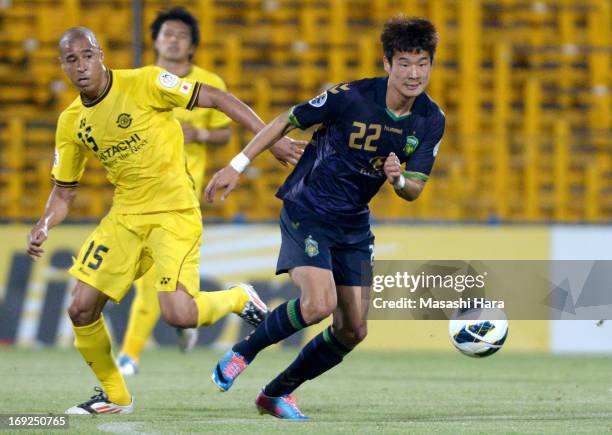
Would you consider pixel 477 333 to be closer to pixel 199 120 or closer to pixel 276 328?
pixel 276 328

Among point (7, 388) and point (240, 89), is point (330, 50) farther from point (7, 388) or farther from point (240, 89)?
point (7, 388)

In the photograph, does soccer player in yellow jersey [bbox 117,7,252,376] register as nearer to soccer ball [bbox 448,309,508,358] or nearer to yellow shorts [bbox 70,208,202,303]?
yellow shorts [bbox 70,208,202,303]

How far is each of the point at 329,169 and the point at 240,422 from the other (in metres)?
1.28

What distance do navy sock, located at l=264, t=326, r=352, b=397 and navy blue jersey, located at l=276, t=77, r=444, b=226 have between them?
0.60 meters

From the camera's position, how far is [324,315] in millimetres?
5750

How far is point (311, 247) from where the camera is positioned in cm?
588

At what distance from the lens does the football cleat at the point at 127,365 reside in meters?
8.55

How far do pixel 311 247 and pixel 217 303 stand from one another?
0.82 m

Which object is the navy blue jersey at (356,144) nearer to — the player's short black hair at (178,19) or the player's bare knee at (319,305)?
the player's bare knee at (319,305)

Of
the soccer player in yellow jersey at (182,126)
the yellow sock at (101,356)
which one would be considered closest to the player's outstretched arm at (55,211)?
the yellow sock at (101,356)

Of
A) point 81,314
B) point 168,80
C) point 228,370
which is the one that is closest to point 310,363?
point 228,370

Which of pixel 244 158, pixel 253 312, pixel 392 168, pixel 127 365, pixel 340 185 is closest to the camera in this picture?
pixel 392 168

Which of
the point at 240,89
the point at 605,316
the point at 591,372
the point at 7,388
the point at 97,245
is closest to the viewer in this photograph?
the point at 97,245

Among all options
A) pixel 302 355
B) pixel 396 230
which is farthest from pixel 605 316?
pixel 302 355
